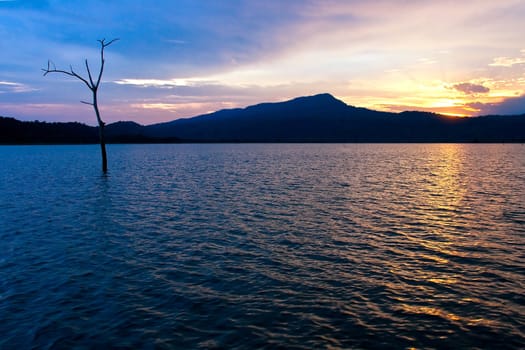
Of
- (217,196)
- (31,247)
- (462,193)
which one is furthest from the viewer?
(462,193)

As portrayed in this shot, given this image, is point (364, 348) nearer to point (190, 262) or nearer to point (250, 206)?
point (190, 262)

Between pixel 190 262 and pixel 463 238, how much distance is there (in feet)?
49.9

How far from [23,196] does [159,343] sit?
34501 millimetres

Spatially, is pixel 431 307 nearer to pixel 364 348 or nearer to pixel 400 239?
pixel 364 348

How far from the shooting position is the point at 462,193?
132 feet

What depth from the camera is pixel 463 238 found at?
21406 mm

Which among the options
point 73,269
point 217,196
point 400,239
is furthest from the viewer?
point 217,196

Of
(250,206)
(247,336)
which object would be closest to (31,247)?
(247,336)

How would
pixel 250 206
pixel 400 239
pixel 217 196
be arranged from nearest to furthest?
1. pixel 400 239
2. pixel 250 206
3. pixel 217 196

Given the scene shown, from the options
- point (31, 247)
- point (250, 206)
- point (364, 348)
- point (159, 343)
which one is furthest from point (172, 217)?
point (364, 348)

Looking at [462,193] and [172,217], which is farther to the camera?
[462,193]

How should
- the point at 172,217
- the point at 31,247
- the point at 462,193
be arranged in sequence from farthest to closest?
the point at 462,193, the point at 172,217, the point at 31,247

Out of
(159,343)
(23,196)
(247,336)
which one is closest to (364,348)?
(247,336)

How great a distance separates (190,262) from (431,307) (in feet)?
32.0
